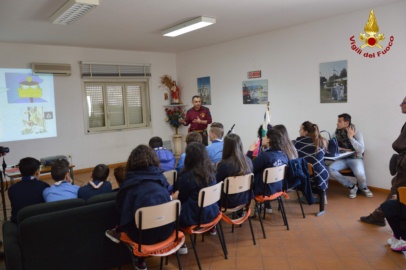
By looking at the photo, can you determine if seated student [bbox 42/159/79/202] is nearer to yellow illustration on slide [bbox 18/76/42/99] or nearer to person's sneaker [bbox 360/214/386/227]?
person's sneaker [bbox 360/214/386/227]

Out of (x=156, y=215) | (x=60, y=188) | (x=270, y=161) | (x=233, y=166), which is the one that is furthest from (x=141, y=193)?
(x=270, y=161)

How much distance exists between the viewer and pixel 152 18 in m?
4.80

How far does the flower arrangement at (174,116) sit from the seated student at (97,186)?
5.38 metres

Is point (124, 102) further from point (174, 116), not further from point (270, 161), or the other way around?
point (270, 161)

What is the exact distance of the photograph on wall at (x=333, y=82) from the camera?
196 inches

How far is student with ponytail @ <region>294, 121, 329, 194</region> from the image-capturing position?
3932 mm

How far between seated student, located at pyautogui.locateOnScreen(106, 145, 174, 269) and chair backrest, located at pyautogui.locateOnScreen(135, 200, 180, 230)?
83mm

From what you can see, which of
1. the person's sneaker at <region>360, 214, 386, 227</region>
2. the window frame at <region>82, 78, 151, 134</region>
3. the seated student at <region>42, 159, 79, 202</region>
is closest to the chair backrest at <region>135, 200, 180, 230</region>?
the seated student at <region>42, 159, 79, 202</region>

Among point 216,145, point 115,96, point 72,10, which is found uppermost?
point 72,10

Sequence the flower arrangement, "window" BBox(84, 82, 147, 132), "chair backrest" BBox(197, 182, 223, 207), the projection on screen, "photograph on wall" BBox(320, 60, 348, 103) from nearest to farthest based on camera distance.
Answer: "chair backrest" BBox(197, 182, 223, 207)
"photograph on wall" BBox(320, 60, 348, 103)
the projection on screen
"window" BBox(84, 82, 147, 132)
the flower arrangement

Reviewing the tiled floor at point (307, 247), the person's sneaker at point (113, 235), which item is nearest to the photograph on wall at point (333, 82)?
the tiled floor at point (307, 247)

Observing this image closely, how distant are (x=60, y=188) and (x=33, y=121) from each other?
4290mm

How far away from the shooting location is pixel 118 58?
24.6ft

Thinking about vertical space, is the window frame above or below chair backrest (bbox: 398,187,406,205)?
above
